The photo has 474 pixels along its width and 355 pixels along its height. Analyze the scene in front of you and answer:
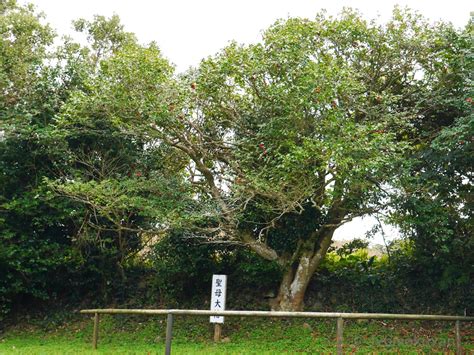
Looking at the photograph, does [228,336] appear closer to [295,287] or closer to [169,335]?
[295,287]

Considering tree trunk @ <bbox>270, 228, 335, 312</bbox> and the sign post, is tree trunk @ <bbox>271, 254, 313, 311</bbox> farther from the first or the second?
the sign post

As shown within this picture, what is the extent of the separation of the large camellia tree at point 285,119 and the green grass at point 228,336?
933mm

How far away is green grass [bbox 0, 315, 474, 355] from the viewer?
9000 mm

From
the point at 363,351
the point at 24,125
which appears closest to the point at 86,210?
the point at 24,125

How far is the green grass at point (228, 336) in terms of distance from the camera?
9.00 metres

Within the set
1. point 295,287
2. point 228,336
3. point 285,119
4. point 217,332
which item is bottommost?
point 228,336

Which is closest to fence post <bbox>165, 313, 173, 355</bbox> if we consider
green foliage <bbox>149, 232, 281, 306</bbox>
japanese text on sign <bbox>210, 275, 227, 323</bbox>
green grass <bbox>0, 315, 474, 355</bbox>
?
green grass <bbox>0, 315, 474, 355</bbox>

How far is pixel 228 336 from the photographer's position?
10805mm

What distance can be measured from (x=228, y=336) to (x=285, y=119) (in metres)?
4.55

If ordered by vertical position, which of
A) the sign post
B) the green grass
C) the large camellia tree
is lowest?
the green grass

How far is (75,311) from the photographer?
12.7 metres

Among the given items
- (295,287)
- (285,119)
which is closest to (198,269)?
(295,287)

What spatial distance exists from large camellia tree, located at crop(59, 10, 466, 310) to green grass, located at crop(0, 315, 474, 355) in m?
0.93

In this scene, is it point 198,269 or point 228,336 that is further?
point 198,269
